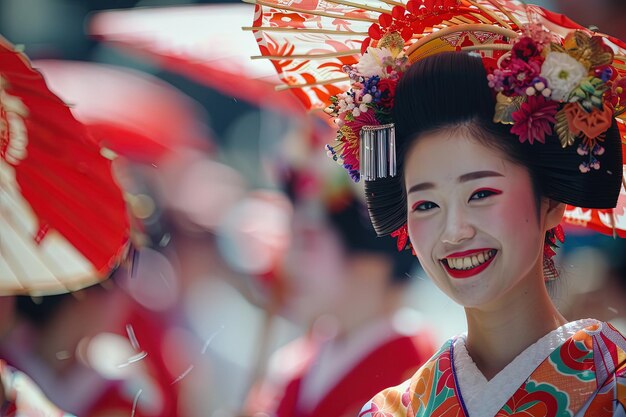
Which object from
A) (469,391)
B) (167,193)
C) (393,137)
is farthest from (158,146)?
(469,391)

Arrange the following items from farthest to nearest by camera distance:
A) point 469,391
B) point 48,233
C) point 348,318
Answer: point 348,318, point 48,233, point 469,391

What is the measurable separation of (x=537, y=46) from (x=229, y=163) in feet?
6.61

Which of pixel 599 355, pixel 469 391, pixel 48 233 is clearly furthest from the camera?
pixel 48 233

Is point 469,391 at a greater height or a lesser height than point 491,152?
lesser

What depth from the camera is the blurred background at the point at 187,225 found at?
3525 mm

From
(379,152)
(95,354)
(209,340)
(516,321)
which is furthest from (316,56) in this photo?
(95,354)

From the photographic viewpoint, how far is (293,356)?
352cm

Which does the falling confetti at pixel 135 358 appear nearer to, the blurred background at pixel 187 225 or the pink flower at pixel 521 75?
the blurred background at pixel 187 225

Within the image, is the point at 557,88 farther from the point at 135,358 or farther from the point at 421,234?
the point at 135,358

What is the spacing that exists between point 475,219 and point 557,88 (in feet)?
1.11

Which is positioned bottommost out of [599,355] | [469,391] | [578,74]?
[469,391]

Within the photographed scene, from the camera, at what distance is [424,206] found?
1.92m

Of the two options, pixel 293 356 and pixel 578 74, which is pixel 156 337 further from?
pixel 578 74

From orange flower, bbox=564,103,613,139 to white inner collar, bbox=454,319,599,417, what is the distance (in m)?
0.44
